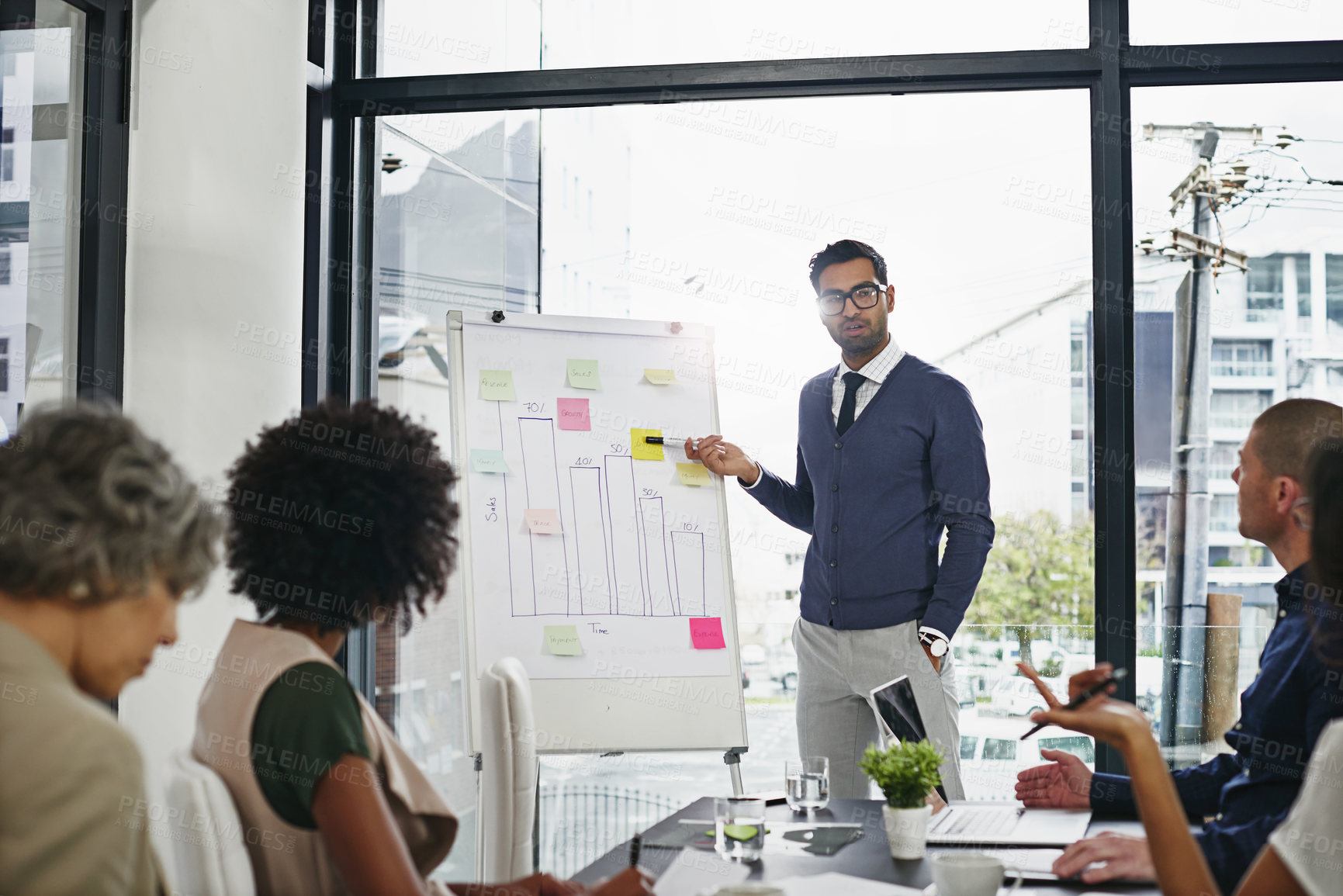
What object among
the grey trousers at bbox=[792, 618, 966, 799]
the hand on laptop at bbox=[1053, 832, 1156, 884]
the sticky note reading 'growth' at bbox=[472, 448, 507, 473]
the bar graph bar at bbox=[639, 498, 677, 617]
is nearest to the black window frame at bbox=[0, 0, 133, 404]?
the sticky note reading 'growth' at bbox=[472, 448, 507, 473]

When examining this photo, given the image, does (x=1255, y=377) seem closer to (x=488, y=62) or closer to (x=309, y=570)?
(x=488, y=62)

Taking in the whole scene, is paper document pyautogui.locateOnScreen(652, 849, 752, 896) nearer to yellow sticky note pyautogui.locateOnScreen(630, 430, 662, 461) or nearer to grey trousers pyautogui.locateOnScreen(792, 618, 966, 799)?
grey trousers pyautogui.locateOnScreen(792, 618, 966, 799)

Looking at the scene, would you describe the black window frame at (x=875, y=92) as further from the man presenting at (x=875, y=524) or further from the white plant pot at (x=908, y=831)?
the white plant pot at (x=908, y=831)

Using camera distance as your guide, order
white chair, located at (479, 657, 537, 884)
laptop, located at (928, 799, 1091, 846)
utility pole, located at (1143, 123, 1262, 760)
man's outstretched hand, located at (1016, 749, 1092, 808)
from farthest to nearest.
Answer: utility pole, located at (1143, 123, 1262, 760) < white chair, located at (479, 657, 537, 884) < man's outstretched hand, located at (1016, 749, 1092, 808) < laptop, located at (928, 799, 1091, 846)

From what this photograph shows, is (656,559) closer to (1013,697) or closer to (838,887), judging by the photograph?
(1013,697)

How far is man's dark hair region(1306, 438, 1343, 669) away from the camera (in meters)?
1.30

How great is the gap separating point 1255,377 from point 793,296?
1.36m

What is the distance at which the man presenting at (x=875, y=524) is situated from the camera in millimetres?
2838

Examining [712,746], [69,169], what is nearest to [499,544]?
[712,746]

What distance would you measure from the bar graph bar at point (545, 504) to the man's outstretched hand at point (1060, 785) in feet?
4.21

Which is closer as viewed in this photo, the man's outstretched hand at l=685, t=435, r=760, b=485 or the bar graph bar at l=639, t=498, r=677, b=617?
the bar graph bar at l=639, t=498, r=677, b=617

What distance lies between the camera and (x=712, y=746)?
2.90 meters

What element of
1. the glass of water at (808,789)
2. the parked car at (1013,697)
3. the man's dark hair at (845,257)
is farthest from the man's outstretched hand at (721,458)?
the glass of water at (808,789)

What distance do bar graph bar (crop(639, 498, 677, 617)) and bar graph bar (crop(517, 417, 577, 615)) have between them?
8.3 inches
